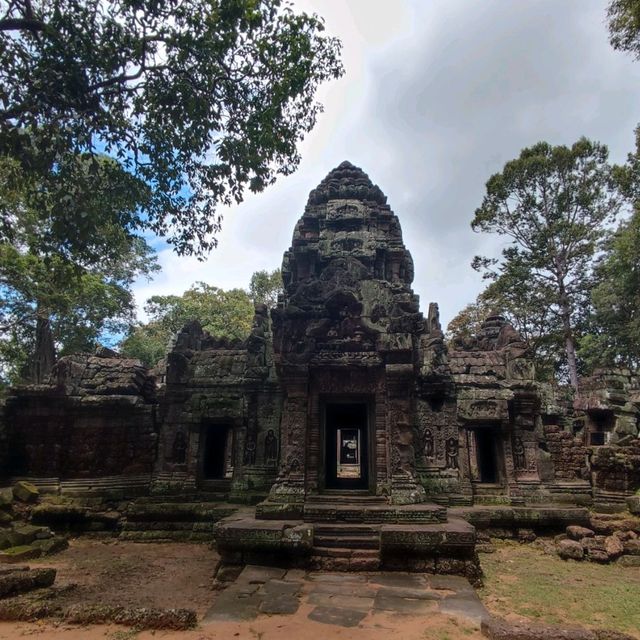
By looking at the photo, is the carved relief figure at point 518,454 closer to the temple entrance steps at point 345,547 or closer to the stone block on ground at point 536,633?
the temple entrance steps at point 345,547

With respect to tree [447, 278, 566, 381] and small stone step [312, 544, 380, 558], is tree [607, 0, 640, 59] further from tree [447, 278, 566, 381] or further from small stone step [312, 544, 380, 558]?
tree [447, 278, 566, 381]

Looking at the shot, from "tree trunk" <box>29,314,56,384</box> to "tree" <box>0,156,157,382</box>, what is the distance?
1.4 inches

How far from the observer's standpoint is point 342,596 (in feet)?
18.1

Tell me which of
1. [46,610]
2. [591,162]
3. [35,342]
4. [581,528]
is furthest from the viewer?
[591,162]

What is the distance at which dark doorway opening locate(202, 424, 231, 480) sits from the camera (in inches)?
459

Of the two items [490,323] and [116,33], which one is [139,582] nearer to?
[116,33]

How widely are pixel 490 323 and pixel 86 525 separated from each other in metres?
10.7

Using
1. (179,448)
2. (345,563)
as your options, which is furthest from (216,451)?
(345,563)

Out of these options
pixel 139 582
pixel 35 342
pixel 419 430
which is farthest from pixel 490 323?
pixel 35 342

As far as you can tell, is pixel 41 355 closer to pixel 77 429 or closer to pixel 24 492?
pixel 77 429

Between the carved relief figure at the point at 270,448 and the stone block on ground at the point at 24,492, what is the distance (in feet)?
16.1

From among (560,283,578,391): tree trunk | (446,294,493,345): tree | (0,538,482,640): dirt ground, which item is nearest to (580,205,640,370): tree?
→ (560,283,578,391): tree trunk

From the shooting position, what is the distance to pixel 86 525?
9852mm

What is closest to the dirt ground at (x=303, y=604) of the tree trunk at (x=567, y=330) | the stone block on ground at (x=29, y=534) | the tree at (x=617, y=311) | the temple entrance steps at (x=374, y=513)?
the stone block on ground at (x=29, y=534)
